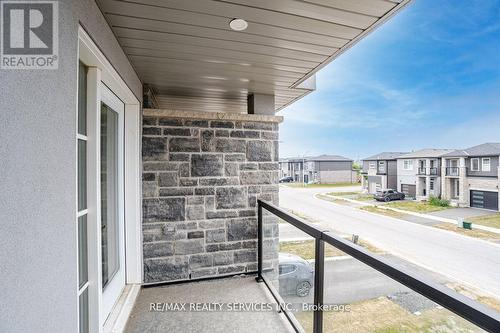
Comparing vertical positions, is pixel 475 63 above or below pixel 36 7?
above

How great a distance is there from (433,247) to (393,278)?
37.1 ft

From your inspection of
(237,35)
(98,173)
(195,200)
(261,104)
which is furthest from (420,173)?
(98,173)

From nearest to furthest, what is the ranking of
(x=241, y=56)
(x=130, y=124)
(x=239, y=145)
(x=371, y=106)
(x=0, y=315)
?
1. (x=0, y=315)
2. (x=241, y=56)
3. (x=130, y=124)
4. (x=239, y=145)
5. (x=371, y=106)

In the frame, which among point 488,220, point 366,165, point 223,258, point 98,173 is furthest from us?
point 366,165

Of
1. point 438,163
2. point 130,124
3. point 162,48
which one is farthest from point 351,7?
point 438,163

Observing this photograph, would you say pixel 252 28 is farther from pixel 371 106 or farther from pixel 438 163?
pixel 371 106

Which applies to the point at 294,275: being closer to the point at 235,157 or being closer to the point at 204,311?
the point at 204,311

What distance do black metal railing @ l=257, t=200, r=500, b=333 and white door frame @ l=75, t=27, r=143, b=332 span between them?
1341 mm

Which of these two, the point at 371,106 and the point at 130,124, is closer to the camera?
the point at 130,124

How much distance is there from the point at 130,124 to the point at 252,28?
1.61 m

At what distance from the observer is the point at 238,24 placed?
5.12 ft

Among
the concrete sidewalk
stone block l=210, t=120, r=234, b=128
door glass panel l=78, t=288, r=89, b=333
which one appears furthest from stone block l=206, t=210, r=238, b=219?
the concrete sidewalk

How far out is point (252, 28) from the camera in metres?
1.61

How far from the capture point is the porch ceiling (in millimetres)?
1395
